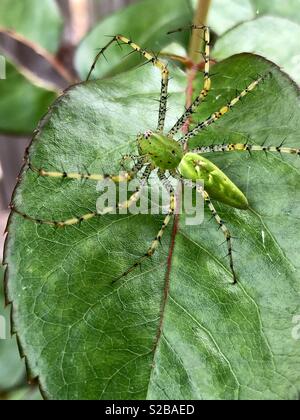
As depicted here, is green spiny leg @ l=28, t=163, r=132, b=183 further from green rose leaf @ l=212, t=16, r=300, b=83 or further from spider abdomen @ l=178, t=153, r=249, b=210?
green rose leaf @ l=212, t=16, r=300, b=83

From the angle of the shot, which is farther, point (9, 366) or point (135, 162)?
point (9, 366)

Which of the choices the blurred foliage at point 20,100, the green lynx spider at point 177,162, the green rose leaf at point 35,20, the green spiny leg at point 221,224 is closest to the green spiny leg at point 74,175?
the green lynx spider at point 177,162

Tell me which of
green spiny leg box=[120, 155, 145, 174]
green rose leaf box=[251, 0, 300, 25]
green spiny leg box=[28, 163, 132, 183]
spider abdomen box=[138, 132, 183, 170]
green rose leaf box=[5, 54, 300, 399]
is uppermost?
green rose leaf box=[251, 0, 300, 25]

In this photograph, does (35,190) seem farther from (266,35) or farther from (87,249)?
(266,35)

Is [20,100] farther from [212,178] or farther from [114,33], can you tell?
[212,178]

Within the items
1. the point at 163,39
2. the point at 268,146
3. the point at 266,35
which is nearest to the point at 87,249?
the point at 268,146

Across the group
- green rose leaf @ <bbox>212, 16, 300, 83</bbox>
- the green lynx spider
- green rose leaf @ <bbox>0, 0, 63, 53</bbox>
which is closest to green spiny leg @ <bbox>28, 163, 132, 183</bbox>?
the green lynx spider

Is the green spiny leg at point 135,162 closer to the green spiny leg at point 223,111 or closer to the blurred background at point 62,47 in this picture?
the green spiny leg at point 223,111

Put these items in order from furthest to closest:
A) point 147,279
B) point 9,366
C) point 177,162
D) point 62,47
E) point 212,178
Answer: point 62,47 < point 9,366 < point 177,162 < point 212,178 < point 147,279

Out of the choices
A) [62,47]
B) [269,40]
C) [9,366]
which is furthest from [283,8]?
[9,366]

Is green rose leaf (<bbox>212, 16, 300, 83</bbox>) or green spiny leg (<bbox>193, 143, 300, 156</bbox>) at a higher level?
green rose leaf (<bbox>212, 16, 300, 83</bbox>)
